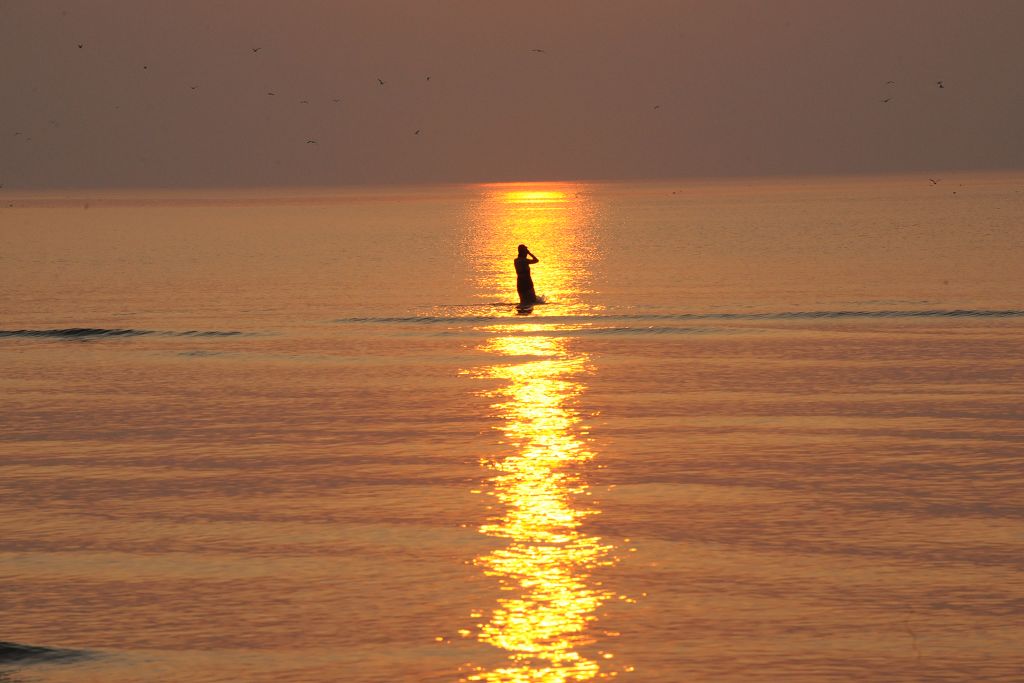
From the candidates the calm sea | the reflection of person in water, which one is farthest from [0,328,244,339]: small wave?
the reflection of person in water

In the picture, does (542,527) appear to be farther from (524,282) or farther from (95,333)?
(524,282)

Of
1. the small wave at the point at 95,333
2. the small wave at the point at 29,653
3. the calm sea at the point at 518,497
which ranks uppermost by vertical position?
the small wave at the point at 95,333

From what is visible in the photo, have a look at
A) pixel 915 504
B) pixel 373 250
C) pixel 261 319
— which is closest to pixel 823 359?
pixel 915 504

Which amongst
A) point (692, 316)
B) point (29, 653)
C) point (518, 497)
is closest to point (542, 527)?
point (518, 497)

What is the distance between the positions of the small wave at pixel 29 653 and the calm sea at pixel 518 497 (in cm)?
6

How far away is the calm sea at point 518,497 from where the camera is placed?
47.9 ft

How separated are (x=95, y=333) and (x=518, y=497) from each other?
1121 inches

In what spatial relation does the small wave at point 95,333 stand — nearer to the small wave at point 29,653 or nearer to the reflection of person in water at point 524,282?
the reflection of person in water at point 524,282

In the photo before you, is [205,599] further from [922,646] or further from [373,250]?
[373,250]

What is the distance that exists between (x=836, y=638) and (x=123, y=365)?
2710cm

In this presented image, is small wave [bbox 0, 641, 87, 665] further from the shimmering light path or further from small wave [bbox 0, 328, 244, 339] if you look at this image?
small wave [bbox 0, 328, 244, 339]

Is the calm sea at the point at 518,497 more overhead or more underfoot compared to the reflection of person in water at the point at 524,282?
more underfoot

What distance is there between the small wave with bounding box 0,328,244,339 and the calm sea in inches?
8.4

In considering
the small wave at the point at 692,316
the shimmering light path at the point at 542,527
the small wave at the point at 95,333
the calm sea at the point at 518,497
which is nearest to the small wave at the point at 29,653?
the calm sea at the point at 518,497
